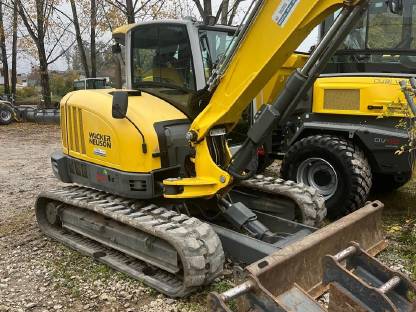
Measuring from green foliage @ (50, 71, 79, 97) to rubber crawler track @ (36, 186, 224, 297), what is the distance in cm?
2714

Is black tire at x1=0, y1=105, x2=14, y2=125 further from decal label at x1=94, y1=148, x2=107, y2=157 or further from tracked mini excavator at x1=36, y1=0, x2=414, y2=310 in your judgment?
decal label at x1=94, y1=148, x2=107, y2=157

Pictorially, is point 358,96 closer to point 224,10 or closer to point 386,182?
point 386,182

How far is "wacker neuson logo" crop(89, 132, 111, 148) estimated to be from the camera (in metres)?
4.55

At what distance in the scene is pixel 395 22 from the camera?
5.68m

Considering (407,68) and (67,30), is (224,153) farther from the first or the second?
(67,30)

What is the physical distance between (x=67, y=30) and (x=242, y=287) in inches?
847

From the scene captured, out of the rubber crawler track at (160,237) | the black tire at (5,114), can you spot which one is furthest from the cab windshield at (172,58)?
the black tire at (5,114)

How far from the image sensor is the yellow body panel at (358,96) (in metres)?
5.16

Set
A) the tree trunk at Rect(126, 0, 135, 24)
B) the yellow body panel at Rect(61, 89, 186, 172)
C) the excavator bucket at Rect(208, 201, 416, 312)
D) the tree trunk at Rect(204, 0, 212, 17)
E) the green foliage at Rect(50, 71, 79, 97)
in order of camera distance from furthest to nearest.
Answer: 1. the green foliage at Rect(50, 71, 79, 97)
2. the tree trunk at Rect(126, 0, 135, 24)
3. the tree trunk at Rect(204, 0, 212, 17)
4. the yellow body panel at Rect(61, 89, 186, 172)
5. the excavator bucket at Rect(208, 201, 416, 312)

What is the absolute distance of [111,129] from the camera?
4465 mm

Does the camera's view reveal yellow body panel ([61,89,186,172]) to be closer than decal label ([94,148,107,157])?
Yes

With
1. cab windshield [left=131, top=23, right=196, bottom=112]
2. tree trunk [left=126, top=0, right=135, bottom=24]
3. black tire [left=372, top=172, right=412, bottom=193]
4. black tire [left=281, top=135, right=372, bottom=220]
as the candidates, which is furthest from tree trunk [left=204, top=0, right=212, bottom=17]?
cab windshield [left=131, top=23, right=196, bottom=112]

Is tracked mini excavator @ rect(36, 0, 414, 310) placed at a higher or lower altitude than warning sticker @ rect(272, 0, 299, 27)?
lower

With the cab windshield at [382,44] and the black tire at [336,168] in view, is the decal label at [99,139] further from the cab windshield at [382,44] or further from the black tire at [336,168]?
the cab windshield at [382,44]
